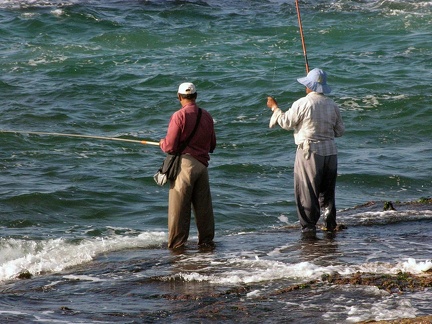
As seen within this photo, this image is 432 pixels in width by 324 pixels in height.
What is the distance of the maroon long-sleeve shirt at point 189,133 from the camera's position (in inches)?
326

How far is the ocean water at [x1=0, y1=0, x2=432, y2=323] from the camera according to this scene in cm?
692

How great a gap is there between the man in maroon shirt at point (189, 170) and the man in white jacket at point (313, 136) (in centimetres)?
66

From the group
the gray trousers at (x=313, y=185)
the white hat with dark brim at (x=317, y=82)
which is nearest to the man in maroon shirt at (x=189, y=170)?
the gray trousers at (x=313, y=185)

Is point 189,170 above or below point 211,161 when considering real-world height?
above

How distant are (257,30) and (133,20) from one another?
12.6ft

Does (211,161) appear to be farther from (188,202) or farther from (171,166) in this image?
(171,166)

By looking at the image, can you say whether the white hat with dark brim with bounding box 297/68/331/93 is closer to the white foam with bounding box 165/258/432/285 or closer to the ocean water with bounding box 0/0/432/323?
the ocean water with bounding box 0/0/432/323

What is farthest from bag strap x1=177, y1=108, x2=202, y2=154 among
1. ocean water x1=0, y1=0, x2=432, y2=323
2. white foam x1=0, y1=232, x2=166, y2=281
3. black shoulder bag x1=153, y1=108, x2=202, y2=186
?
white foam x1=0, y1=232, x2=166, y2=281

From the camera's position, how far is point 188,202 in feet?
28.4

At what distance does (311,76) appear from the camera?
331 inches

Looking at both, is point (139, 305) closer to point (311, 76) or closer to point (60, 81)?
point (311, 76)

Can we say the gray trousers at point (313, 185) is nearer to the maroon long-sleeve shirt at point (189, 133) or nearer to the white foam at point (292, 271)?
the maroon long-sleeve shirt at point (189, 133)

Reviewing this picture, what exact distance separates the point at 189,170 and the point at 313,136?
3.81 ft

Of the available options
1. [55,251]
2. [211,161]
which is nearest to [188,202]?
[55,251]
